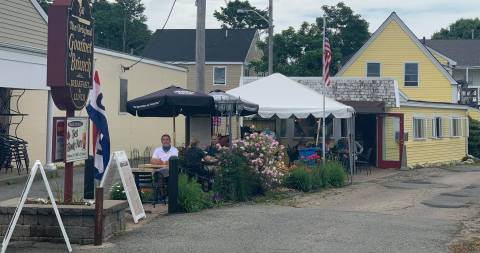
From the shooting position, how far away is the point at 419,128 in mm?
29188

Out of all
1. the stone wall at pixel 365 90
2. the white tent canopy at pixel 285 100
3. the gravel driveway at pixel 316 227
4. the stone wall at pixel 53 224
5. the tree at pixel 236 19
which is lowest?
the gravel driveway at pixel 316 227

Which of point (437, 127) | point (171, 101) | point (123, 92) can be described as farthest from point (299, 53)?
point (171, 101)

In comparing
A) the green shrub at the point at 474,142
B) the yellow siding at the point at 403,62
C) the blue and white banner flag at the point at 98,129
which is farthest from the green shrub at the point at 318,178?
the yellow siding at the point at 403,62

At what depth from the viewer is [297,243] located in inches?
390

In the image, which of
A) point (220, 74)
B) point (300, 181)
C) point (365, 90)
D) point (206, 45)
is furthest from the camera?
point (206, 45)

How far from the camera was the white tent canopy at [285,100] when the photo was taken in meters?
20.7

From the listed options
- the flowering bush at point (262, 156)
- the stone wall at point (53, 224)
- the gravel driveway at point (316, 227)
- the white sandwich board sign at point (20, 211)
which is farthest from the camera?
the flowering bush at point (262, 156)

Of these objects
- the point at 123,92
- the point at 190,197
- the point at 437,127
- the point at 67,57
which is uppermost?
the point at 123,92

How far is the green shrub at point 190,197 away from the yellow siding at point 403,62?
2888 centimetres

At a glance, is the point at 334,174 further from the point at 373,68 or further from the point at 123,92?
the point at 373,68

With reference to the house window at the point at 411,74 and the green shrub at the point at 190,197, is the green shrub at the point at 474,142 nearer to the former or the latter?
the house window at the point at 411,74

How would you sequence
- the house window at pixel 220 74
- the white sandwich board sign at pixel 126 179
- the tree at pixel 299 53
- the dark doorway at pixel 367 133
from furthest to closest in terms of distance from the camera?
the house window at pixel 220 74, the tree at pixel 299 53, the dark doorway at pixel 367 133, the white sandwich board sign at pixel 126 179

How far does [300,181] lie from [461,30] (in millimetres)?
72847

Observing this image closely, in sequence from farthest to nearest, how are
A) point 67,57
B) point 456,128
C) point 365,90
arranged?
1. point 456,128
2. point 365,90
3. point 67,57
